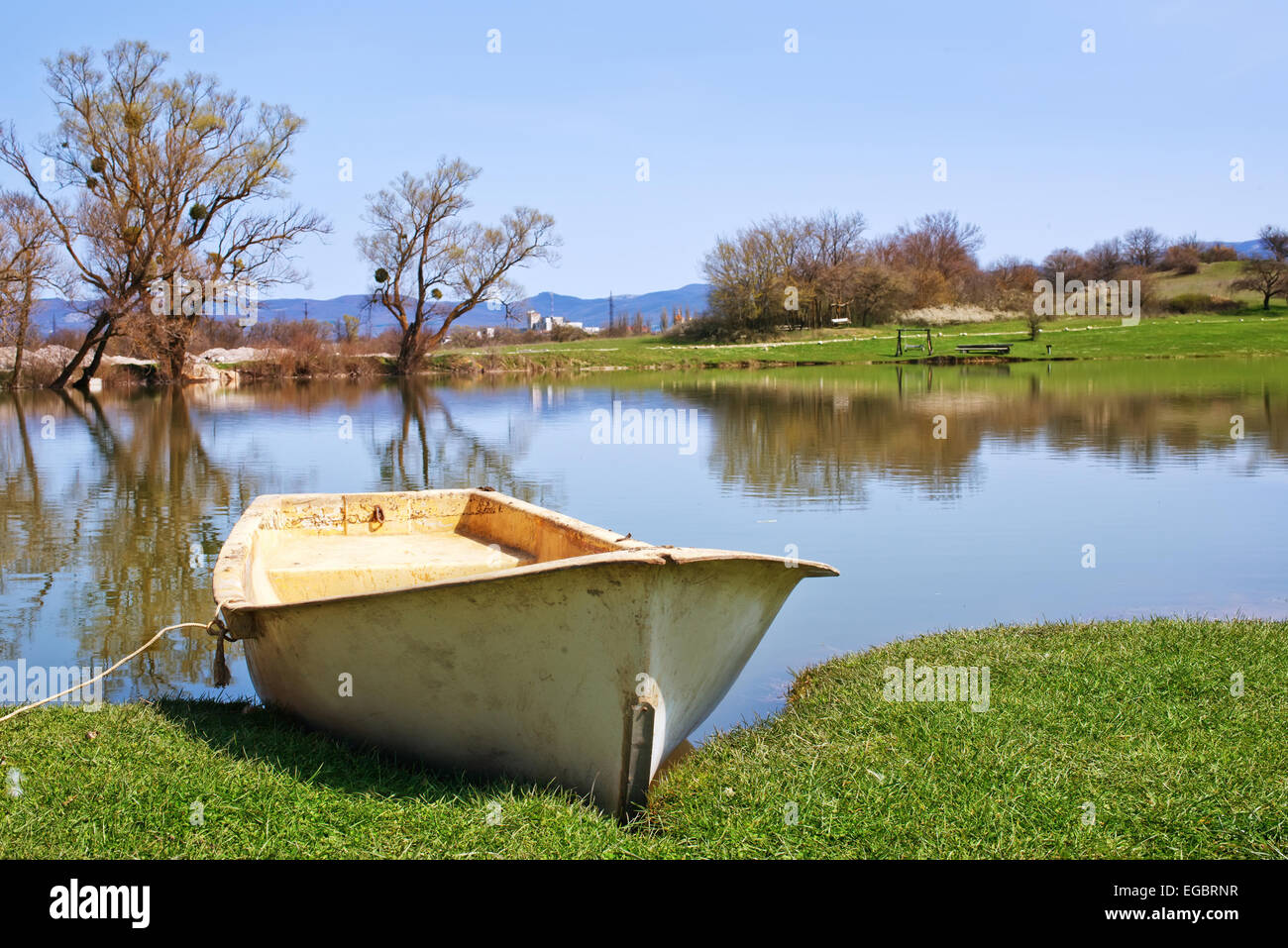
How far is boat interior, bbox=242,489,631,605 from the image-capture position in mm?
6496

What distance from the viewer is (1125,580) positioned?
28.3 feet

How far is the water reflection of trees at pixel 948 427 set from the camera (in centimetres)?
1502

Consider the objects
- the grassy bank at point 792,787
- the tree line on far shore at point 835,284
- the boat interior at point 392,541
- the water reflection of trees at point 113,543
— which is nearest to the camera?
the grassy bank at point 792,787

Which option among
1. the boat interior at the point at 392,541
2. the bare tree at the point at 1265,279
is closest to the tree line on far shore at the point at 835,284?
the bare tree at the point at 1265,279

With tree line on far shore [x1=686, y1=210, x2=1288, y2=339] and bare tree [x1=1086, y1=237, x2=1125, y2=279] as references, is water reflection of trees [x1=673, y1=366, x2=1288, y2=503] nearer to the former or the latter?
tree line on far shore [x1=686, y1=210, x2=1288, y2=339]

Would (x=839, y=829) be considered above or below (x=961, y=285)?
below

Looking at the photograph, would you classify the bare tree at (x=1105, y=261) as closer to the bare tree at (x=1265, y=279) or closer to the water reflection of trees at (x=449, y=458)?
the bare tree at (x=1265, y=279)

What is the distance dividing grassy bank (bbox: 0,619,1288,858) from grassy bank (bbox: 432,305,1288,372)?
46290mm

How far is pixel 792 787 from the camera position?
4594 mm

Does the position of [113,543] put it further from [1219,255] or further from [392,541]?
[1219,255]

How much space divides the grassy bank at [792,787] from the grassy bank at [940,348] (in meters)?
46.3
